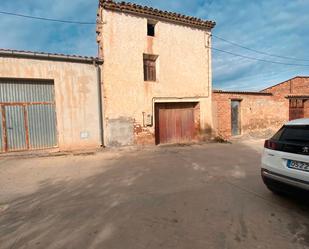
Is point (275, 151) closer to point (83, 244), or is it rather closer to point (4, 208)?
point (83, 244)

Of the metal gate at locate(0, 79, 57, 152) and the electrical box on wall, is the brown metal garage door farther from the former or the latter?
the metal gate at locate(0, 79, 57, 152)

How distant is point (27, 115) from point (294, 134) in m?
9.15

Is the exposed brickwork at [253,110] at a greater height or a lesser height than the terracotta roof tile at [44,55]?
lesser

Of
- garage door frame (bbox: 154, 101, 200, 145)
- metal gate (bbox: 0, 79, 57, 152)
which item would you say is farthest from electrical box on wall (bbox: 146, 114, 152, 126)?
metal gate (bbox: 0, 79, 57, 152)

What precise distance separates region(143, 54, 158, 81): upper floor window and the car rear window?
805cm

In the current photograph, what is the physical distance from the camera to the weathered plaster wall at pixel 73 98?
906 centimetres

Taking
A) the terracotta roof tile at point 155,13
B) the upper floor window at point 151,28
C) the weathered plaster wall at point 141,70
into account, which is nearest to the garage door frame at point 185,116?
the weathered plaster wall at point 141,70

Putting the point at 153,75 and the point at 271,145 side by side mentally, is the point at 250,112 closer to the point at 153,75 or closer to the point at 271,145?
the point at 153,75

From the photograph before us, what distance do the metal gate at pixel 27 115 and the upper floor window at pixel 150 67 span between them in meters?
4.44

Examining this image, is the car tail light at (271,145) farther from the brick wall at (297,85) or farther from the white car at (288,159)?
the brick wall at (297,85)

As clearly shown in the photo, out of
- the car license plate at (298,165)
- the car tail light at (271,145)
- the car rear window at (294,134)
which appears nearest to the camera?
the car license plate at (298,165)

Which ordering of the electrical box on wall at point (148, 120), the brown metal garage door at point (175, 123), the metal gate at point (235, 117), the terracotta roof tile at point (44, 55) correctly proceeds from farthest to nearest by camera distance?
the metal gate at point (235, 117), the brown metal garage door at point (175, 123), the electrical box on wall at point (148, 120), the terracotta roof tile at point (44, 55)

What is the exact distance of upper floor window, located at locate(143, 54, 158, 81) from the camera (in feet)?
37.0

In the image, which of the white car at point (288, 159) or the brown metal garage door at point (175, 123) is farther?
the brown metal garage door at point (175, 123)
